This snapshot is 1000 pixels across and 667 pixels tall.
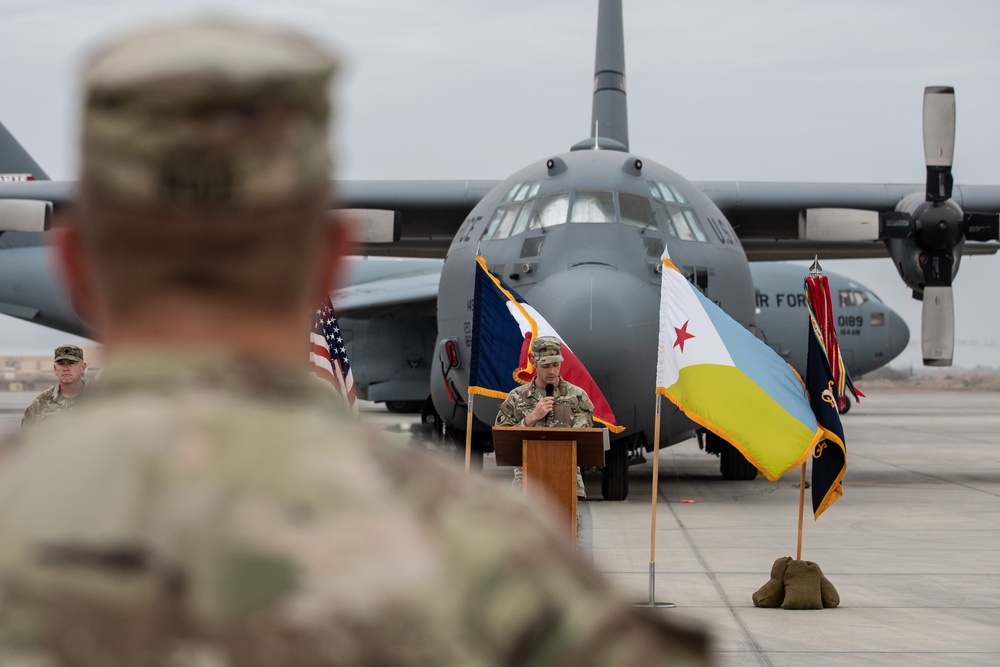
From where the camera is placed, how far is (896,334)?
29.9 meters

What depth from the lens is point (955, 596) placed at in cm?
727

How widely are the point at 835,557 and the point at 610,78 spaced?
40.7 feet

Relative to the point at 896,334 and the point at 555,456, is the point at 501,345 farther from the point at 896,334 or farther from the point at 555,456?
the point at 896,334

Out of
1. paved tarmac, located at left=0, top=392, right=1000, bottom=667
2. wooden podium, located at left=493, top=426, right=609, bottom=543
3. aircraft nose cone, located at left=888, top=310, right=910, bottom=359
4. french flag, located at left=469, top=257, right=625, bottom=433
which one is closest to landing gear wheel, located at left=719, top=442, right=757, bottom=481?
paved tarmac, located at left=0, top=392, right=1000, bottom=667

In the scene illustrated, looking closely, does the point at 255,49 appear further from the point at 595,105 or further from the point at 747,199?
the point at 595,105

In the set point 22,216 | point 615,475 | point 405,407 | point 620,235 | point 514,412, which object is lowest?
point 405,407

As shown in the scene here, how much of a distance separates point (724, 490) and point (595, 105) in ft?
26.4

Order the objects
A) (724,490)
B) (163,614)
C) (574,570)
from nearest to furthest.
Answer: (163,614)
(574,570)
(724,490)

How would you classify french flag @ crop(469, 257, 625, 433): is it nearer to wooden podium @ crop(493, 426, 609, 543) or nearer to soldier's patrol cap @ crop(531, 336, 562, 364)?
soldier's patrol cap @ crop(531, 336, 562, 364)

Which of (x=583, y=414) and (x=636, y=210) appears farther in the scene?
(x=636, y=210)

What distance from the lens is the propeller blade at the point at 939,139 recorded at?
15.4 m

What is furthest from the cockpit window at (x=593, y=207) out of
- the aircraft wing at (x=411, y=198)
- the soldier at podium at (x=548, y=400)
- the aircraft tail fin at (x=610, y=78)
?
the aircraft tail fin at (x=610, y=78)

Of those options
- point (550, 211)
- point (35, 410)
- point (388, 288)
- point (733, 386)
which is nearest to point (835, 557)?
point (733, 386)

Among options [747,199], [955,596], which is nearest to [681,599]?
[955,596]
